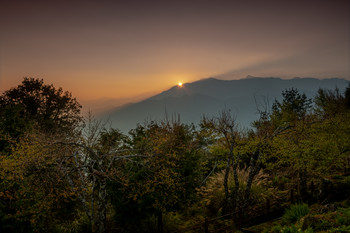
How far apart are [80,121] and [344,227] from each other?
30.9 m

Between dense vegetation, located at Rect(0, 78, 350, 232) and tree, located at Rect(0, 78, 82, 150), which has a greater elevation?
tree, located at Rect(0, 78, 82, 150)

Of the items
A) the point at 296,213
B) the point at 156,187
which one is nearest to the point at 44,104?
the point at 156,187

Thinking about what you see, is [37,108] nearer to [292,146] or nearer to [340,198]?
[292,146]

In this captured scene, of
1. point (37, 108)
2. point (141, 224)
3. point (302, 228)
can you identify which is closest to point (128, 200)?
point (141, 224)

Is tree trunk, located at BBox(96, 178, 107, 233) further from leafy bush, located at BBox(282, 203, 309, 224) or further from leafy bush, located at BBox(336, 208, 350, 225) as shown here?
leafy bush, located at BBox(336, 208, 350, 225)

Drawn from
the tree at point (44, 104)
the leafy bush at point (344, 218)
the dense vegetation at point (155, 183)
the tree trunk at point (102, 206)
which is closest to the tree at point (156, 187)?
the dense vegetation at point (155, 183)

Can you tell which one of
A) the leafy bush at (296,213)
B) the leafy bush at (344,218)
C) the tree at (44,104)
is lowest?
the leafy bush at (296,213)

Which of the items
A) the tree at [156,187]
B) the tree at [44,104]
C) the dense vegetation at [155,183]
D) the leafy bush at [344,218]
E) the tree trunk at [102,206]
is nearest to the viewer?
the leafy bush at [344,218]

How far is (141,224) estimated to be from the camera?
37.2ft

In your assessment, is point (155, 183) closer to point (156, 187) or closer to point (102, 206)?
point (156, 187)

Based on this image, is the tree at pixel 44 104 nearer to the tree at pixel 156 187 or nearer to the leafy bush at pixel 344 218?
the tree at pixel 156 187

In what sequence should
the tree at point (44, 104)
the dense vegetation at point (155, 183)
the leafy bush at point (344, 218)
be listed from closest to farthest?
the leafy bush at point (344, 218) → the dense vegetation at point (155, 183) → the tree at point (44, 104)

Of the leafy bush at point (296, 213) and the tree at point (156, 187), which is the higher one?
the tree at point (156, 187)

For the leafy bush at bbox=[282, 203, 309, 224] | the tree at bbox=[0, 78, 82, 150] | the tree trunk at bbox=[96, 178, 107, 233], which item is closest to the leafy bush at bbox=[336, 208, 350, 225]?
the leafy bush at bbox=[282, 203, 309, 224]
